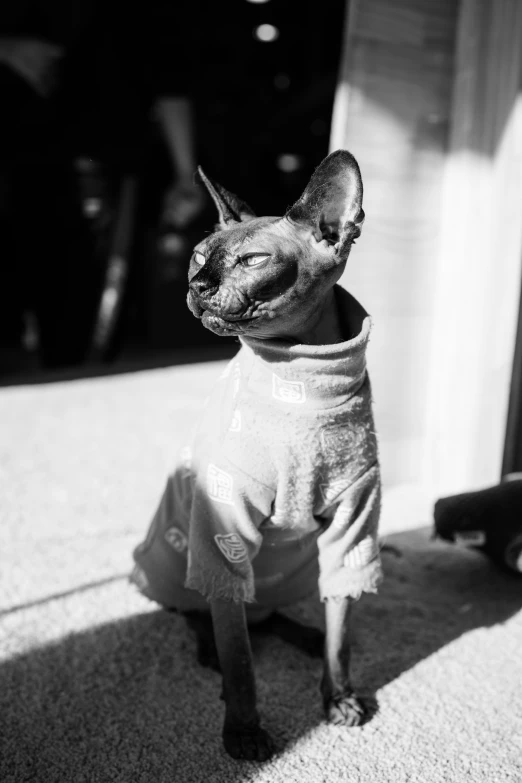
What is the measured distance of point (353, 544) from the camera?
5.50 ft

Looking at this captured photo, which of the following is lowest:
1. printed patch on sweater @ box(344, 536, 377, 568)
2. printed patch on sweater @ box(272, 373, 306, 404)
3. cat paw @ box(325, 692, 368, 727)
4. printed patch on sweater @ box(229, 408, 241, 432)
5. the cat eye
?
cat paw @ box(325, 692, 368, 727)

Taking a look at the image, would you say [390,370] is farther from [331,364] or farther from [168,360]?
[168,360]

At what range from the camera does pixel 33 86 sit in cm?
493

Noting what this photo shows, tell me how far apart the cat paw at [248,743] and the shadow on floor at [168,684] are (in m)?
0.03

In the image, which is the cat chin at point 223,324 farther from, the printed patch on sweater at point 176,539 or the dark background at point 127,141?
the dark background at point 127,141

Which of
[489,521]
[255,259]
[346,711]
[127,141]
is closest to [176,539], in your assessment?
[346,711]

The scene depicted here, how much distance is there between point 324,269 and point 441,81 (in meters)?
1.75

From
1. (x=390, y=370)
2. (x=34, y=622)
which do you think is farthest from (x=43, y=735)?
(x=390, y=370)

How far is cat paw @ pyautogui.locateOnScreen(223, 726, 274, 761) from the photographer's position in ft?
5.35

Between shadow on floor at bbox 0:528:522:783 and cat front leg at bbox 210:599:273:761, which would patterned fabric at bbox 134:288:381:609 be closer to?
cat front leg at bbox 210:599:273:761

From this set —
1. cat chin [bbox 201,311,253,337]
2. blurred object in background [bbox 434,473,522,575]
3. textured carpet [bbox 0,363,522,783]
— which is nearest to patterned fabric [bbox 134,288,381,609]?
cat chin [bbox 201,311,253,337]

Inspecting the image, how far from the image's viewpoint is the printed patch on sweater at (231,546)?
158 cm

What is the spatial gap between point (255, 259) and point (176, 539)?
84 centimetres

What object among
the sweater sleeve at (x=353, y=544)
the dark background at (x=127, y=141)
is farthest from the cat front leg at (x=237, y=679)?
the dark background at (x=127, y=141)
